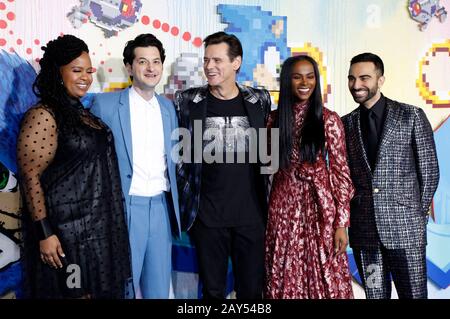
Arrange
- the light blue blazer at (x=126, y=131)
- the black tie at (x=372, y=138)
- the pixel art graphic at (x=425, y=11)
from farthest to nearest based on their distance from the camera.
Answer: the pixel art graphic at (x=425, y=11) < the black tie at (x=372, y=138) < the light blue blazer at (x=126, y=131)

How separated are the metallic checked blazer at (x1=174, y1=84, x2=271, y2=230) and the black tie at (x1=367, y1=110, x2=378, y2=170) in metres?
0.58

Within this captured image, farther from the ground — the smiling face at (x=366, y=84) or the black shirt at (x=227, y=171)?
the smiling face at (x=366, y=84)

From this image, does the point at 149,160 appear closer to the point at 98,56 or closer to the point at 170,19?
the point at 98,56

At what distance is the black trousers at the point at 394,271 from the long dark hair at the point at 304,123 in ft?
2.25

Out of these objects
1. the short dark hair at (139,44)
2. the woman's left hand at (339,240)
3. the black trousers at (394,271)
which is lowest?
the black trousers at (394,271)

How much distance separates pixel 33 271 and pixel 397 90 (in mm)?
2661

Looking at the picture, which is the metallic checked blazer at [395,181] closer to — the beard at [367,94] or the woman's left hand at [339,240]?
the beard at [367,94]

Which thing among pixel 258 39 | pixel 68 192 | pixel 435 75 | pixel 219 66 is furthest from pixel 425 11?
pixel 68 192

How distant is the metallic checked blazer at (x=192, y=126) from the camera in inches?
110

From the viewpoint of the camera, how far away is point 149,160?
8.96 ft

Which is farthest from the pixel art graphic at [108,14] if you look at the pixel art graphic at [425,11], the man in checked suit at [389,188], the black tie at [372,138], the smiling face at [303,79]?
the pixel art graphic at [425,11]

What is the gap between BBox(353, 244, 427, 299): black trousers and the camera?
2.84 meters
